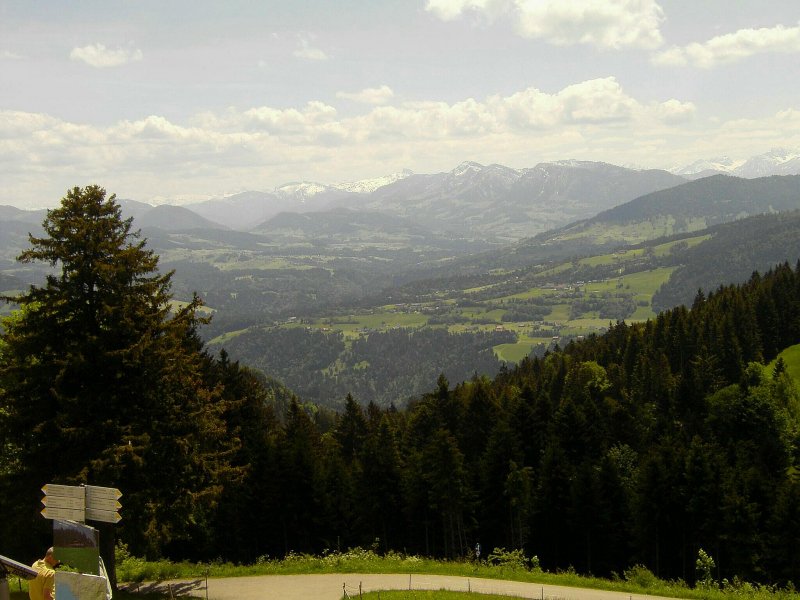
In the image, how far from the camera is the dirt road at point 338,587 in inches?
1018

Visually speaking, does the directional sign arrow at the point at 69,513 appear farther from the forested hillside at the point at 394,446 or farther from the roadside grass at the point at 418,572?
the roadside grass at the point at 418,572

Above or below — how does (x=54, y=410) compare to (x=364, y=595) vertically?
above

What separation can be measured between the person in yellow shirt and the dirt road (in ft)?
59.3

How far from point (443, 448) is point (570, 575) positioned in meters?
20.4

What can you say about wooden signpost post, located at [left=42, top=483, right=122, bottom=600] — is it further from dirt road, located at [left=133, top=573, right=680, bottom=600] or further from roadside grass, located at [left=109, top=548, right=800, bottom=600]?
roadside grass, located at [left=109, top=548, right=800, bottom=600]

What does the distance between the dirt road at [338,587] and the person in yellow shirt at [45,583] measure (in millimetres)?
18082

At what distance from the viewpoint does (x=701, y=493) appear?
4697 cm

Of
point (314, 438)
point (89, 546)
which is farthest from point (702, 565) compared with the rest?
point (314, 438)

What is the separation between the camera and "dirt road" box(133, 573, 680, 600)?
25859mm

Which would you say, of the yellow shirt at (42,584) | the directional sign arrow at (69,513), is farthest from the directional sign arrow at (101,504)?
the yellow shirt at (42,584)

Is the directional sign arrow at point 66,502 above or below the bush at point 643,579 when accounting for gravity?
above

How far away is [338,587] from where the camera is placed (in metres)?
26.8

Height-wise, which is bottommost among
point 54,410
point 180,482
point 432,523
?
point 432,523

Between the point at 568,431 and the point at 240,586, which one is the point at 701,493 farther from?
the point at 240,586
